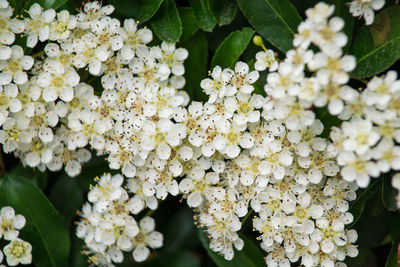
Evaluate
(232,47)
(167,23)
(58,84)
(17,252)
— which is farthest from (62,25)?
(17,252)

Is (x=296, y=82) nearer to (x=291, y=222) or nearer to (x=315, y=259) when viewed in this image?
(x=291, y=222)

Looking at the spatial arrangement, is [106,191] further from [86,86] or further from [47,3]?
[47,3]

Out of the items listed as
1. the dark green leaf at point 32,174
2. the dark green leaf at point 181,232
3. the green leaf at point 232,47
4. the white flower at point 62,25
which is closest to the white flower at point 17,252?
the dark green leaf at point 32,174

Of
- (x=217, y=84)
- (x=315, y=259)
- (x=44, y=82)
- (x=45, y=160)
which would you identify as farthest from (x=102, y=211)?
(x=315, y=259)

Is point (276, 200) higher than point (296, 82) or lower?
lower

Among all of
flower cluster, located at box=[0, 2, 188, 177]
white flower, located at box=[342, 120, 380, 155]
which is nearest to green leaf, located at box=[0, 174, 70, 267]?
flower cluster, located at box=[0, 2, 188, 177]
